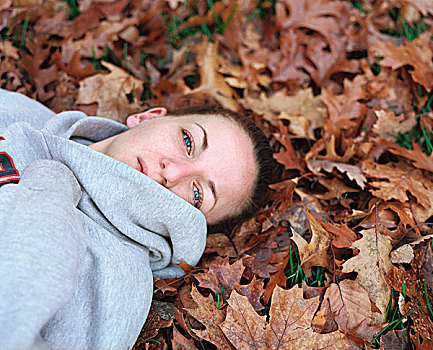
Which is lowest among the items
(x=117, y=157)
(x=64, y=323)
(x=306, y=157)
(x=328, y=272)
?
(x=328, y=272)

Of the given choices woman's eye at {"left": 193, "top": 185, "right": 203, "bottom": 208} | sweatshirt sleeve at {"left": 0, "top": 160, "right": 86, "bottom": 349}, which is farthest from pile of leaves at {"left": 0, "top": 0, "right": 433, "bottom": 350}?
sweatshirt sleeve at {"left": 0, "top": 160, "right": 86, "bottom": 349}

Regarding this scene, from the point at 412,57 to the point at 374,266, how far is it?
175 centimetres

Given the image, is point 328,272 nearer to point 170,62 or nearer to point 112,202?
point 112,202

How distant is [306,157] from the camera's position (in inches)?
107

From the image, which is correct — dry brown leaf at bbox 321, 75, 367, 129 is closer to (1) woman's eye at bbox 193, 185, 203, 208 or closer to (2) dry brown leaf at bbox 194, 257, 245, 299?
(1) woman's eye at bbox 193, 185, 203, 208

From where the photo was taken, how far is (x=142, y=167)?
6.97 feet

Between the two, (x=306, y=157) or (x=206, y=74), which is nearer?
(x=306, y=157)

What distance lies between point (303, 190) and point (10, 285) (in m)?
1.81

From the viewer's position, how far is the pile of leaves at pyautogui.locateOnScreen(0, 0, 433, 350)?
196 centimetres

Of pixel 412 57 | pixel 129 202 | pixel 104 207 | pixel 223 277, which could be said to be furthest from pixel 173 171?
pixel 412 57

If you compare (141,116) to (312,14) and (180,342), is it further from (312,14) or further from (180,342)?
(312,14)

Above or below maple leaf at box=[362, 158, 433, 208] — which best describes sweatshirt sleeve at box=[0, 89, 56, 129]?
above

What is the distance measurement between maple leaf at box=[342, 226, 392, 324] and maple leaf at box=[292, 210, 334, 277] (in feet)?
0.50

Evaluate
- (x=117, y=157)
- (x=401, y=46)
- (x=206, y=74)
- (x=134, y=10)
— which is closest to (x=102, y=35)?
(x=134, y=10)
